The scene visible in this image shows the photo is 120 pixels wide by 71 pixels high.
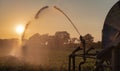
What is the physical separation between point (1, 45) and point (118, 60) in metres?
84.2

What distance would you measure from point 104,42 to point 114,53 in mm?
4825

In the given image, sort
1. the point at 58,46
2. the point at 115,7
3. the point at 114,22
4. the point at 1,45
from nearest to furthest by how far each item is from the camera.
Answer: the point at 114,22
the point at 115,7
the point at 1,45
the point at 58,46

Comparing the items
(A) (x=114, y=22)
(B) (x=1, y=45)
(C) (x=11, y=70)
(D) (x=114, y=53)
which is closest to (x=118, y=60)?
(D) (x=114, y=53)

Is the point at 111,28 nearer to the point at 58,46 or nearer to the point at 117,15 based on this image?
the point at 117,15

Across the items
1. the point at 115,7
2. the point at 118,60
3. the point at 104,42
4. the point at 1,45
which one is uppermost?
the point at 1,45

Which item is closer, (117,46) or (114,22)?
(117,46)

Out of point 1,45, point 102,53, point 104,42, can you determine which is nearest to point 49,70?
point 104,42

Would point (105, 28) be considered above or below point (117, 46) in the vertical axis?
above

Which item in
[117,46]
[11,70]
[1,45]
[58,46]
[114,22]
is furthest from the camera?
[58,46]

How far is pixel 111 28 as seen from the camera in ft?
41.3

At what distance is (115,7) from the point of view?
13219 mm

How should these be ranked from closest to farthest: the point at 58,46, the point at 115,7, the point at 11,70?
the point at 115,7 < the point at 11,70 < the point at 58,46

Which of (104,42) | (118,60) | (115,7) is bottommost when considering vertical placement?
(118,60)

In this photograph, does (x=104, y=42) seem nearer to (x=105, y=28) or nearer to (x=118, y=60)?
(x=105, y=28)
